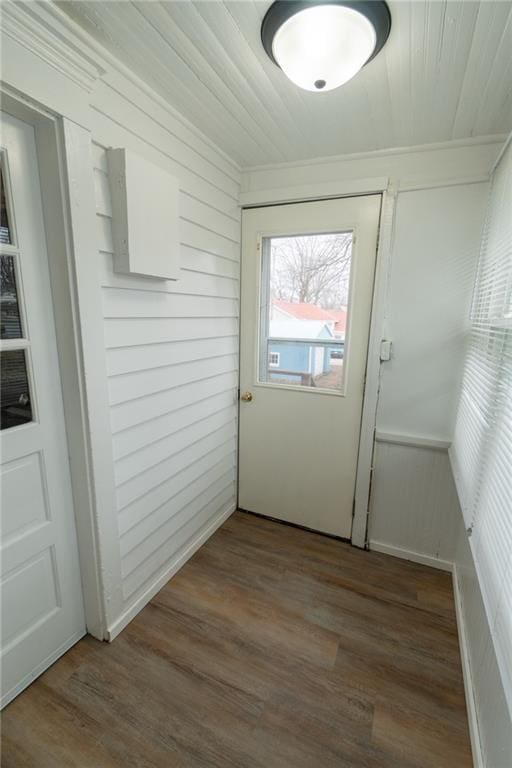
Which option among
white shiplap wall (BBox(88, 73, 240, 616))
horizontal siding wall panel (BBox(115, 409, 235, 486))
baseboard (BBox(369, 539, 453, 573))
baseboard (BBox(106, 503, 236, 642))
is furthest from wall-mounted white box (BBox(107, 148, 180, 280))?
baseboard (BBox(369, 539, 453, 573))

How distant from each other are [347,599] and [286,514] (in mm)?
721

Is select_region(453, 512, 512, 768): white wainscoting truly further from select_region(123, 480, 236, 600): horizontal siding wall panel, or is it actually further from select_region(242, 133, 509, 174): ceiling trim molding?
select_region(242, 133, 509, 174): ceiling trim molding

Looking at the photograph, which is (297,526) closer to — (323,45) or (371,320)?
(371,320)

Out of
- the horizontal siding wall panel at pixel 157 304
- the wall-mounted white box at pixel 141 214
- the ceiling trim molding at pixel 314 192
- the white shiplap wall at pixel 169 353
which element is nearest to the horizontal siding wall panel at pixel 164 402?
the white shiplap wall at pixel 169 353

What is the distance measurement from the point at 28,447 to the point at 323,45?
1670 millimetres

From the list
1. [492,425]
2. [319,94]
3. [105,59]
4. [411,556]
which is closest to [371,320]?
[492,425]

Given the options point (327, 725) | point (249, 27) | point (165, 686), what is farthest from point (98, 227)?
point (327, 725)

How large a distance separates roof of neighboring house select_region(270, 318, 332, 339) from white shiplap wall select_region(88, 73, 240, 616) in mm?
296

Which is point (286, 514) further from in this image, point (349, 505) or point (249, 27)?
point (249, 27)

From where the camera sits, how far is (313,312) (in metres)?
2.11

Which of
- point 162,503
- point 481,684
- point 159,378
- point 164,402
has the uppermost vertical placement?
point 159,378

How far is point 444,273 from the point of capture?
1.80 m

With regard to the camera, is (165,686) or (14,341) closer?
(14,341)

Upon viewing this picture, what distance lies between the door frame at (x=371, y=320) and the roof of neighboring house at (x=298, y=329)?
308 mm
